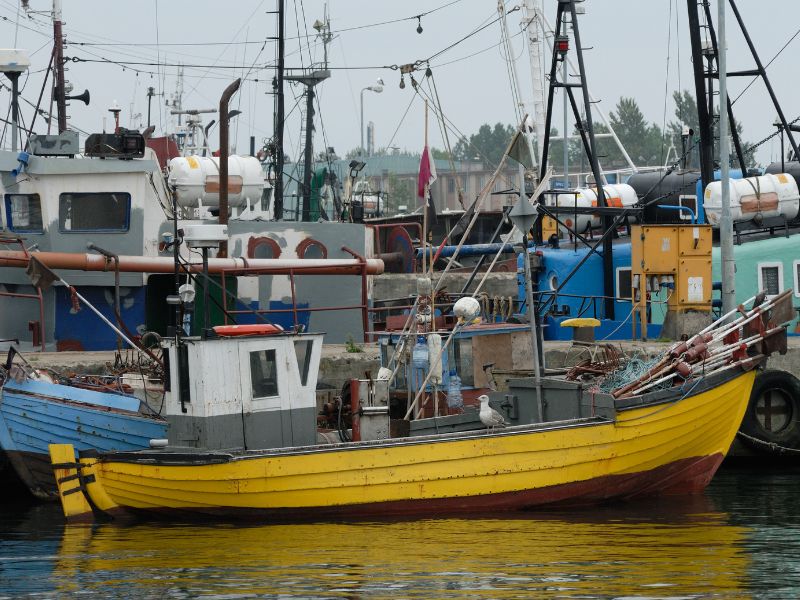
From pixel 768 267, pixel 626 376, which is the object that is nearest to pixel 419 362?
pixel 626 376

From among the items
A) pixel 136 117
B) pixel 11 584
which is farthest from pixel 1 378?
pixel 136 117

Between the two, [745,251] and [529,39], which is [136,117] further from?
[745,251]

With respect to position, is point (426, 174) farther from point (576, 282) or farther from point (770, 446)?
point (576, 282)

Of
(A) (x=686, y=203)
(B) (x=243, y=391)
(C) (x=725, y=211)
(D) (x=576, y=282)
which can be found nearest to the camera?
(B) (x=243, y=391)

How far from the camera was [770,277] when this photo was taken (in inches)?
1054

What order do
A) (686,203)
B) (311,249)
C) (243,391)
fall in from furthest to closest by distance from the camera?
(686,203), (311,249), (243,391)

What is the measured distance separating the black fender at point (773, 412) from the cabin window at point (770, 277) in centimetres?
509

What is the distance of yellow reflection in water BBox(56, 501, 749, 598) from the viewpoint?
41.9ft

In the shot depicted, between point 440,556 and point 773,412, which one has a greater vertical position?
point 773,412

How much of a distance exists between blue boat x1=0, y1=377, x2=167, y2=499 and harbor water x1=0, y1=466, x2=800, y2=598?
1.38 metres

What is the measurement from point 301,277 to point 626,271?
6.63 metres

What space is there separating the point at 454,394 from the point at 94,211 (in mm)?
10195

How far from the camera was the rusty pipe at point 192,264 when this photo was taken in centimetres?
2342

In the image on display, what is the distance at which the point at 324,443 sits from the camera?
1783cm
